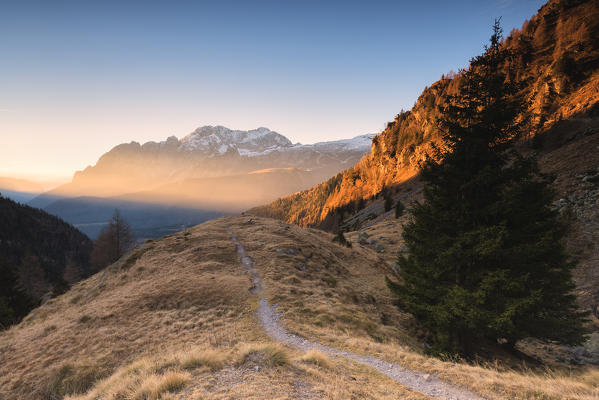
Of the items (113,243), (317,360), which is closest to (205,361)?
(317,360)

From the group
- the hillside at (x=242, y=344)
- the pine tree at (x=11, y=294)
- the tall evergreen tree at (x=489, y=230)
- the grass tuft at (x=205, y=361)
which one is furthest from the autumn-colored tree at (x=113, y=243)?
the tall evergreen tree at (x=489, y=230)

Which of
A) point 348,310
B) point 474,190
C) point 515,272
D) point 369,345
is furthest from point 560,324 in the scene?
point 348,310

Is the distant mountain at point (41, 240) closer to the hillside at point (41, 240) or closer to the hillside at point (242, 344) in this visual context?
the hillside at point (41, 240)

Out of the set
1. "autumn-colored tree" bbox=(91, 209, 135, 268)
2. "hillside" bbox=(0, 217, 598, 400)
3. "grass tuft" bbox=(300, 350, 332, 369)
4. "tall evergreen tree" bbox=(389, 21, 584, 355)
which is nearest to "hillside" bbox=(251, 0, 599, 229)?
"tall evergreen tree" bbox=(389, 21, 584, 355)

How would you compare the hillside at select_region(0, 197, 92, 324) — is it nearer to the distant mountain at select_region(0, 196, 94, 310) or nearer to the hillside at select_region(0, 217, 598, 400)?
the distant mountain at select_region(0, 196, 94, 310)

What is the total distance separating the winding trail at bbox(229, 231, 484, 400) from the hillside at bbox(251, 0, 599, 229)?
402 inches

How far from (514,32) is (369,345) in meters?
108

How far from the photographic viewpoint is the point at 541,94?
50.9 meters

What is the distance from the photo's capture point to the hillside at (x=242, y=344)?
677 centimetres

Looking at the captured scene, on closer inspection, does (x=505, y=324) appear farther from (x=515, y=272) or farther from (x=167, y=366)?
(x=167, y=366)

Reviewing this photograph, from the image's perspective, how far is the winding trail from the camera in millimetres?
7020

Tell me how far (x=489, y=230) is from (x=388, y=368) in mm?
7359

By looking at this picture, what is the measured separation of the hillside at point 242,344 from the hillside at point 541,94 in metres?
10.5

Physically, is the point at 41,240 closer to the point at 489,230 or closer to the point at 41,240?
the point at 41,240
